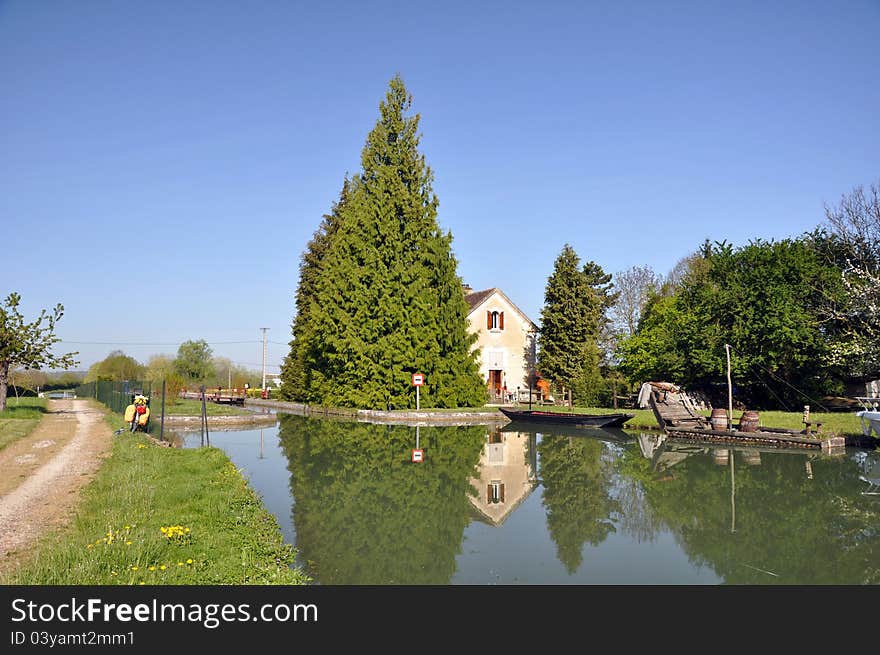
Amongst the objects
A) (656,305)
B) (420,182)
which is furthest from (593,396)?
(420,182)

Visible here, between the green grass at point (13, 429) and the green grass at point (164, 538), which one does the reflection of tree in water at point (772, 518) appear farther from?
the green grass at point (13, 429)

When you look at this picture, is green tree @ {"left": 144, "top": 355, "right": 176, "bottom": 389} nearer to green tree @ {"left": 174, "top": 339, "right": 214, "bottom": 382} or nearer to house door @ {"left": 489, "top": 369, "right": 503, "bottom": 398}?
green tree @ {"left": 174, "top": 339, "right": 214, "bottom": 382}

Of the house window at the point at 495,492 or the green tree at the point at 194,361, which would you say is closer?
the house window at the point at 495,492

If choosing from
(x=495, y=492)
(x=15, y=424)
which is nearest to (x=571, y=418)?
(x=495, y=492)

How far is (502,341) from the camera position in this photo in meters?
49.6

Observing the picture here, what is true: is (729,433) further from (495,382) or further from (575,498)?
(495,382)

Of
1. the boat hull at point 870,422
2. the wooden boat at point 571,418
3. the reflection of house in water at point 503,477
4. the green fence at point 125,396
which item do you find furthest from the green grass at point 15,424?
the boat hull at point 870,422

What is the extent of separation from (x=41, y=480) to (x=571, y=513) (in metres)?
10.4

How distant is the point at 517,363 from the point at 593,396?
9837 mm

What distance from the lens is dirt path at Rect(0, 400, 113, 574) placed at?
8.55 metres

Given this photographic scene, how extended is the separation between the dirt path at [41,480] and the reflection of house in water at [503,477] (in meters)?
7.18

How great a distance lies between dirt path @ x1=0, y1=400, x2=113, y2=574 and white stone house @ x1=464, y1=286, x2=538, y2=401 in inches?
1193

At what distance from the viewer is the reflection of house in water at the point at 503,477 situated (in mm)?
13035
